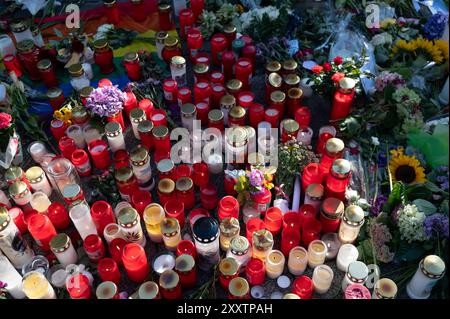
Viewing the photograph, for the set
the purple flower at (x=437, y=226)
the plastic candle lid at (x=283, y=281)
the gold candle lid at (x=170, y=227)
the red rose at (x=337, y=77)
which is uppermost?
the red rose at (x=337, y=77)

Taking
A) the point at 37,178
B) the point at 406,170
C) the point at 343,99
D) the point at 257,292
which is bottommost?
the point at 257,292

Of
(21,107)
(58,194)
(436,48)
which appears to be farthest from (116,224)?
(436,48)

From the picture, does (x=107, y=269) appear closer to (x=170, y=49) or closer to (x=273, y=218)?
(x=273, y=218)

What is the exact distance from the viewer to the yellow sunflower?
2164 mm

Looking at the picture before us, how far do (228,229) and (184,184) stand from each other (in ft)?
1.07

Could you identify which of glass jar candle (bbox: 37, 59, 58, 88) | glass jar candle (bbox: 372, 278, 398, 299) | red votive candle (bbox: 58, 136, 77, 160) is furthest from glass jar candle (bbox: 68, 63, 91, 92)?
glass jar candle (bbox: 372, 278, 398, 299)

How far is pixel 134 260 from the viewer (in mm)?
1860

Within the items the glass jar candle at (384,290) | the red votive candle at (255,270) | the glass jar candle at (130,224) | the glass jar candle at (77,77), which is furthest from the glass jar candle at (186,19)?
the glass jar candle at (384,290)

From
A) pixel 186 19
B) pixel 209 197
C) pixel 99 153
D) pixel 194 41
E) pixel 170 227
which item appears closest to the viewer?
pixel 170 227

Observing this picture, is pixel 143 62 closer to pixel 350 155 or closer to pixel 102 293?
pixel 350 155

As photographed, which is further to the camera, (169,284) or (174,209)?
(174,209)

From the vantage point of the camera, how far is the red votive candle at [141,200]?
211cm

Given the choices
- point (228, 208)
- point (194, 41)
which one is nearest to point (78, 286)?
point (228, 208)

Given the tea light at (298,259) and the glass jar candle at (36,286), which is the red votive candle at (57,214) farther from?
the tea light at (298,259)
